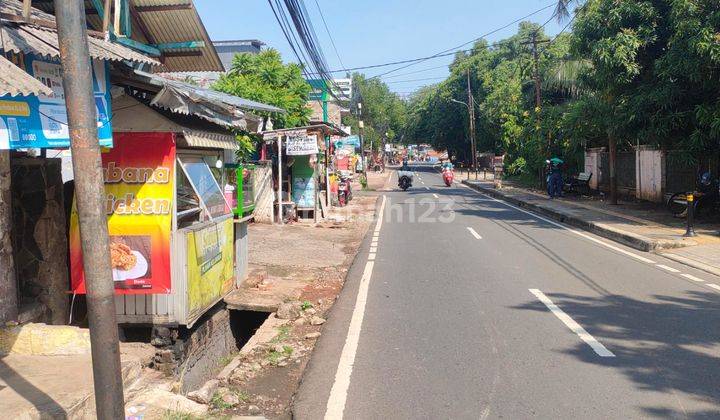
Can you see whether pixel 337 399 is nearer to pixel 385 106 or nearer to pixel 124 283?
pixel 124 283

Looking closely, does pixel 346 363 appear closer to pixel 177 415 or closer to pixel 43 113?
pixel 177 415

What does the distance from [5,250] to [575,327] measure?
5762 millimetres

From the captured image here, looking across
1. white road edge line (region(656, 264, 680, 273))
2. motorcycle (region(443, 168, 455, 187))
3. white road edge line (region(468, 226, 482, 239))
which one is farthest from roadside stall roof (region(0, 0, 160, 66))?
motorcycle (region(443, 168, 455, 187))

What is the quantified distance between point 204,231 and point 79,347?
7.10 feet

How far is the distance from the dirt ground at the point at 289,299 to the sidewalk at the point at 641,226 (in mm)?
6161

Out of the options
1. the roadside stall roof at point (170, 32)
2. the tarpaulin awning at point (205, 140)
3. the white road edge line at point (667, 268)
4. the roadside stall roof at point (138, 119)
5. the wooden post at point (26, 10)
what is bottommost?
the white road edge line at point (667, 268)

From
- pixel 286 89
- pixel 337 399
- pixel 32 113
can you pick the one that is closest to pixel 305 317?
pixel 337 399

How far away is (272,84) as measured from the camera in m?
20.4

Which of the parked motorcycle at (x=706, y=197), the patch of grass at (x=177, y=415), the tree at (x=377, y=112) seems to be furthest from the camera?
the tree at (x=377, y=112)

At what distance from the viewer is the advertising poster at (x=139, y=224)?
21.2 feet

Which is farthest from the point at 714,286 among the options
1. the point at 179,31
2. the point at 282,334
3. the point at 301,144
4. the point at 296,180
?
the point at 296,180

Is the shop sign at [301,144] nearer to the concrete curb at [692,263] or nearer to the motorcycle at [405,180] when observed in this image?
the concrete curb at [692,263]

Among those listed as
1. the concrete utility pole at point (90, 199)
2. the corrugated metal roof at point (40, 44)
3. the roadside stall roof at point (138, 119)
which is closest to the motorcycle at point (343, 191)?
the roadside stall roof at point (138, 119)

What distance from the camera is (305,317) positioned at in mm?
7742
